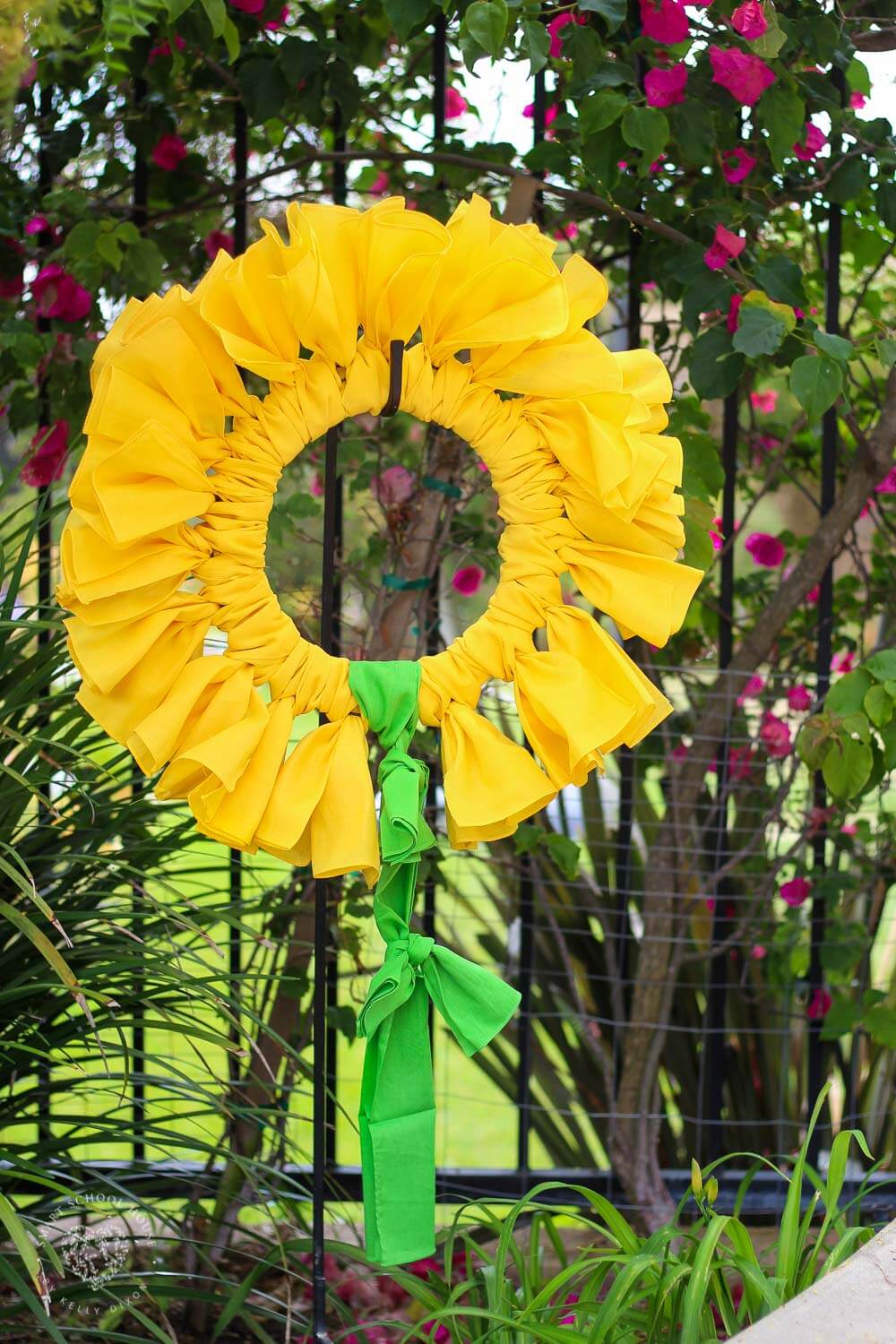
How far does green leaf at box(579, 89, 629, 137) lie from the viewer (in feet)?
4.49

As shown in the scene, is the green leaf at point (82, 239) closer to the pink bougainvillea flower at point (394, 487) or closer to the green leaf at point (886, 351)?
the pink bougainvillea flower at point (394, 487)

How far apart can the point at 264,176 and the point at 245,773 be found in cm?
95

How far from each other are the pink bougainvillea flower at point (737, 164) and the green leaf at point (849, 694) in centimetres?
62

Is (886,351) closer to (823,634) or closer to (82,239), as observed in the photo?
(823,634)

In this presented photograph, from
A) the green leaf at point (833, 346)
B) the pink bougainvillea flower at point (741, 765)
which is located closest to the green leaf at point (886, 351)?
the green leaf at point (833, 346)

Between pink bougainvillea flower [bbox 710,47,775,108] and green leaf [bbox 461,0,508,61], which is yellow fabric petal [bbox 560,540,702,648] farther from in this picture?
pink bougainvillea flower [bbox 710,47,775,108]

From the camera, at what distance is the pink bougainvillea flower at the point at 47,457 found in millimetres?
1690

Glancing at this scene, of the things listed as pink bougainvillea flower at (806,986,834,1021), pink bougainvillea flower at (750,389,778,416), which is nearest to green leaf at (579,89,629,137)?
pink bougainvillea flower at (750,389,778,416)

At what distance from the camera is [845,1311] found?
896 millimetres

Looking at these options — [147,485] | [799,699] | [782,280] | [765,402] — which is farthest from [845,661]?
[147,485]

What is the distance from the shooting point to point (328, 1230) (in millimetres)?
1734

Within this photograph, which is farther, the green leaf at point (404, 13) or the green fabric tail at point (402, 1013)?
the green leaf at point (404, 13)

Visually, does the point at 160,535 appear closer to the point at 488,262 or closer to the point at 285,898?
the point at 488,262

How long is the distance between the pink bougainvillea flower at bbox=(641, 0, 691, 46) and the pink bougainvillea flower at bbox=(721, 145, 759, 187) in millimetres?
201
